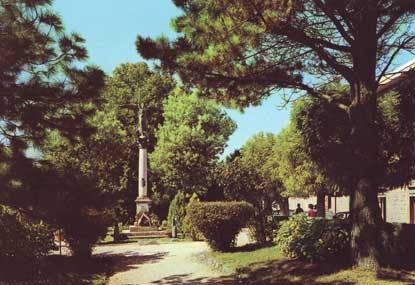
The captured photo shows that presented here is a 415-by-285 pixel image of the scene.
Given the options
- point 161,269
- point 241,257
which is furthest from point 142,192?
point 161,269

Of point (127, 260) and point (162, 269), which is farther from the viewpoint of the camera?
point (127, 260)

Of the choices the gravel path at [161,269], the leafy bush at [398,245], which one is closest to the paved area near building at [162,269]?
the gravel path at [161,269]

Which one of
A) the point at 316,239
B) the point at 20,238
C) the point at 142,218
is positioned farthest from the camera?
the point at 142,218

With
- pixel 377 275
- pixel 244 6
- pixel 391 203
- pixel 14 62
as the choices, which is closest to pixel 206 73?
pixel 244 6

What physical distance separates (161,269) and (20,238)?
13.4 feet

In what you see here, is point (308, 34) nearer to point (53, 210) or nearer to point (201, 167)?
point (53, 210)

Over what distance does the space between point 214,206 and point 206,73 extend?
552 cm

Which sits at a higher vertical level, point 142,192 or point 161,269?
point 142,192

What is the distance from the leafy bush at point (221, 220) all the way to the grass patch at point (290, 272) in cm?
137

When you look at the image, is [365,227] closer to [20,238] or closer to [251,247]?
[251,247]

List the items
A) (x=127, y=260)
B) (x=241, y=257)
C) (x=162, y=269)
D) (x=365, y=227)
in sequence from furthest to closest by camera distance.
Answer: (x=127, y=260) < (x=241, y=257) < (x=162, y=269) < (x=365, y=227)

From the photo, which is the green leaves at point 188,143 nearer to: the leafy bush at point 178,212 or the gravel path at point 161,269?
the leafy bush at point 178,212

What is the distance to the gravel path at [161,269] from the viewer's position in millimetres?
11310

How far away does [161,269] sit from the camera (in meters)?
13.1
